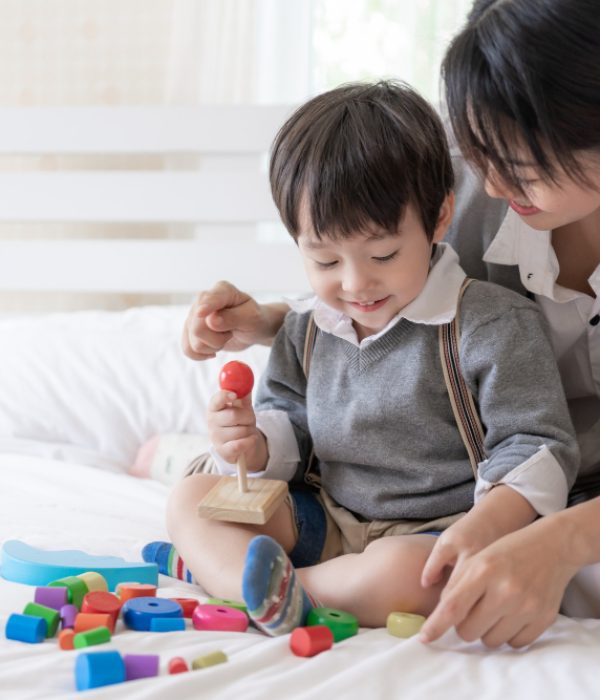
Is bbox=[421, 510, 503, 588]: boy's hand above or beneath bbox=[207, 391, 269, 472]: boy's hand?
beneath

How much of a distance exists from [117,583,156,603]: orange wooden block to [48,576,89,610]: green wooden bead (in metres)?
0.03

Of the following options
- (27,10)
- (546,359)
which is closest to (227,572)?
(546,359)

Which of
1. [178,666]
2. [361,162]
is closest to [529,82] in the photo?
[361,162]

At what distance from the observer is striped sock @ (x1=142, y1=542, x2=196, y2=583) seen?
3.51 feet

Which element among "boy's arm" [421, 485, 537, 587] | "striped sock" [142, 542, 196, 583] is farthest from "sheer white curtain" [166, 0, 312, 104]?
"boy's arm" [421, 485, 537, 587]

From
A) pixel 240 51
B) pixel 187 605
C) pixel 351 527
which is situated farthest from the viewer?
pixel 240 51

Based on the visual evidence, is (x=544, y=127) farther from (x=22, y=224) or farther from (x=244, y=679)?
(x=22, y=224)

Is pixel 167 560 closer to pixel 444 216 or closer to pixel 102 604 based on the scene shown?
pixel 102 604

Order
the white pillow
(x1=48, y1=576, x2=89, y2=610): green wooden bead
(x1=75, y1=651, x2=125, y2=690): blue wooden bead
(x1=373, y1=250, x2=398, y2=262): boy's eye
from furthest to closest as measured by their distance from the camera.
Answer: the white pillow → (x1=373, y1=250, x2=398, y2=262): boy's eye → (x1=48, y1=576, x2=89, y2=610): green wooden bead → (x1=75, y1=651, x2=125, y2=690): blue wooden bead

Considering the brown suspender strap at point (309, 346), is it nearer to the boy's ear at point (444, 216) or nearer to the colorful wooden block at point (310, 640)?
the boy's ear at point (444, 216)

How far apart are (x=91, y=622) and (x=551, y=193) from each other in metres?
0.57

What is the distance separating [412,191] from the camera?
3.31ft

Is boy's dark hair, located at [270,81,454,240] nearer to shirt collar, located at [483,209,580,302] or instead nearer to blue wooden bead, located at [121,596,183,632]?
→ shirt collar, located at [483,209,580,302]

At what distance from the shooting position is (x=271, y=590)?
2.66 ft
